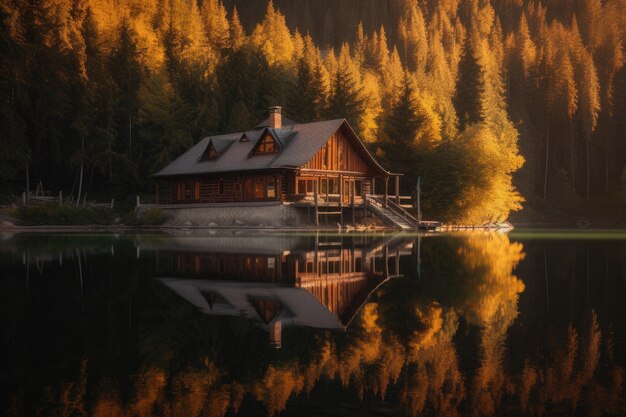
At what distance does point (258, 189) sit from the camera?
166ft

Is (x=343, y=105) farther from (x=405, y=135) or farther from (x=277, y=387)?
(x=277, y=387)

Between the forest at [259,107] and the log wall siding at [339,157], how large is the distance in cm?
551

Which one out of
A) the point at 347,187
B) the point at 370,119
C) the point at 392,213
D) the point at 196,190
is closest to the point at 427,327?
the point at 392,213

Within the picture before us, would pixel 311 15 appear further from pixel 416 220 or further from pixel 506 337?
pixel 506 337

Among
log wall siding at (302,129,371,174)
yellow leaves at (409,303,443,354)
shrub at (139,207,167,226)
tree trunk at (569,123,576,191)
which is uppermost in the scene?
tree trunk at (569,123,576,191)

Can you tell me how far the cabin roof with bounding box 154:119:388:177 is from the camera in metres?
49.0

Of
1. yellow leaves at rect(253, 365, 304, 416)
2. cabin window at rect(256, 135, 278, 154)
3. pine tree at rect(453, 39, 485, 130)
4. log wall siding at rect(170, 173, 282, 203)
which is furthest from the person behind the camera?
pine tree at rect(453, 39, 485, 130)

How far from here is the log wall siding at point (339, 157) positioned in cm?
4975

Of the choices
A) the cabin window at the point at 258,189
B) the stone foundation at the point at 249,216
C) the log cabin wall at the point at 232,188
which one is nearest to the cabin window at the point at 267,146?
the log cabin wall at the point at 232,188

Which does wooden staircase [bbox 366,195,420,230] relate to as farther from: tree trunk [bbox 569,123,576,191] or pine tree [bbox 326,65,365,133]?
tree trunk [bbox 569,123,576,191]

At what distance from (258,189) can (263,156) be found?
2.50 meters

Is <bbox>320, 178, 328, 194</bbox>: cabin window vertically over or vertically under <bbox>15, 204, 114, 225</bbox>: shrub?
over

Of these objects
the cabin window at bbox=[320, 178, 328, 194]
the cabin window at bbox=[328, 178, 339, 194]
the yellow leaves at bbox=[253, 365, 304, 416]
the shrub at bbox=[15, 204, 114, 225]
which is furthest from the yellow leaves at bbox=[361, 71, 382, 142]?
the yellow leaves at bbox=[253, 365, 304, 416]

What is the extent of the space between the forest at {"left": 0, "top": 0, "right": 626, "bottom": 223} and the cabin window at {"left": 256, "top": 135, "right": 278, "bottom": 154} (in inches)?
441
